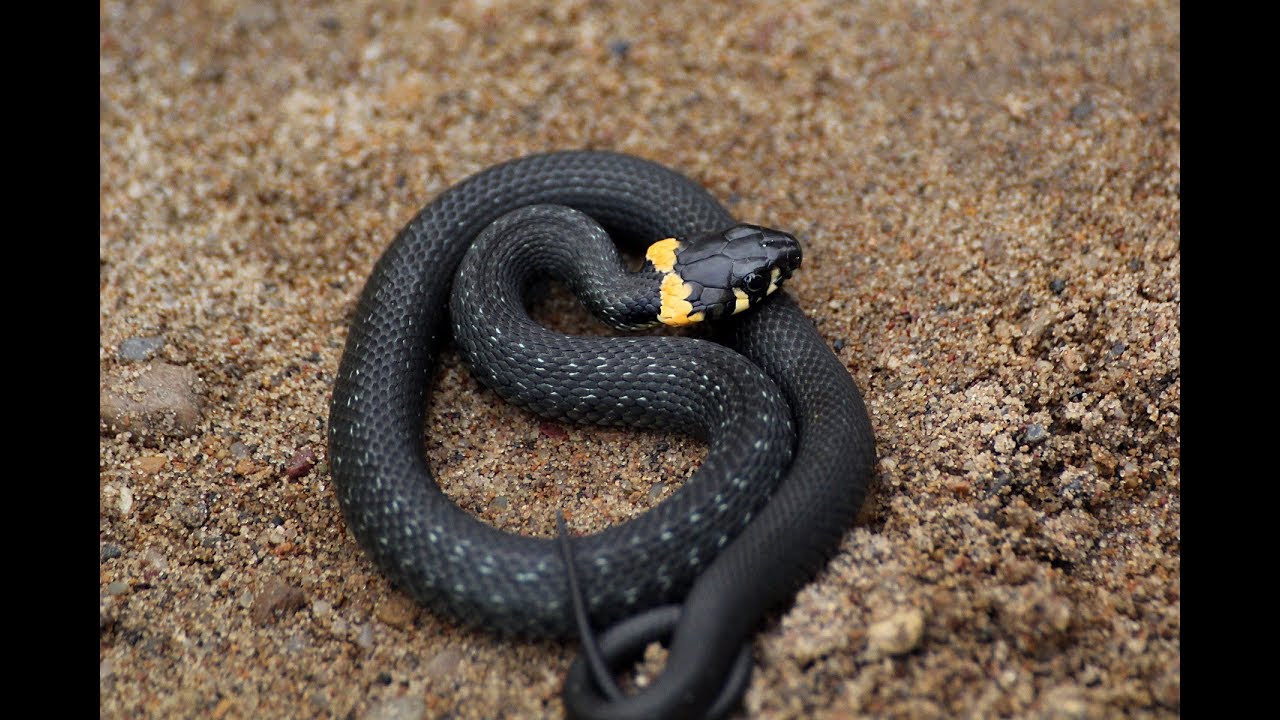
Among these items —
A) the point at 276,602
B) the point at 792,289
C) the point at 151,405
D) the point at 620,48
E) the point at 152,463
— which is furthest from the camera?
the point at 620,48

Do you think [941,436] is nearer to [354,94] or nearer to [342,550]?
[342,550]

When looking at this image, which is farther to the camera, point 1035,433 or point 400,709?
point 1035,433

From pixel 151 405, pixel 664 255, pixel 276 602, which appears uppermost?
pixel 664 255

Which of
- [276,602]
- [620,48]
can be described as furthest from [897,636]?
[620,48]

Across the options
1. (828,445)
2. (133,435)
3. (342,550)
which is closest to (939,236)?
(828,445)

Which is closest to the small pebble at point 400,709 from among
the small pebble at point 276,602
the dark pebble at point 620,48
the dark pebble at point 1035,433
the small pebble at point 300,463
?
the small pebble at point 276,602

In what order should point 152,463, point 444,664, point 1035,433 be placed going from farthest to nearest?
1. point 152,463
2. point 1035,433
3. point 444,664

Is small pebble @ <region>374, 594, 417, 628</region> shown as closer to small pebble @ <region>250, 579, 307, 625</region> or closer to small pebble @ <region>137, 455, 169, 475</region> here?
small pebble @ <region>250, 579, 307, 625</region>

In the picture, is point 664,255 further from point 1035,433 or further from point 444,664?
point 444,664
